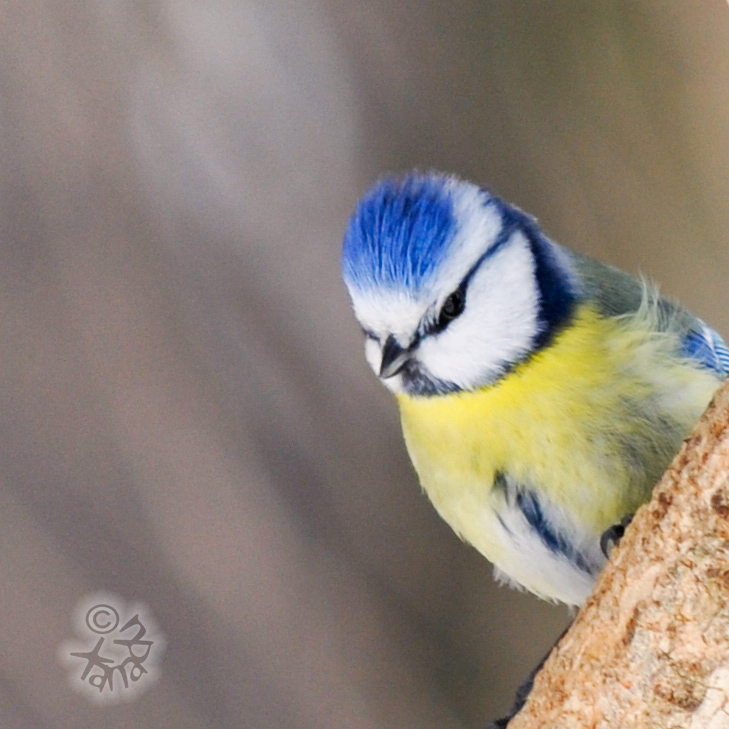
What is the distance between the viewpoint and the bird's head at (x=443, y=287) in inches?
28.8

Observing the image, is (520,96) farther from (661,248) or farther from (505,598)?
(505,598)

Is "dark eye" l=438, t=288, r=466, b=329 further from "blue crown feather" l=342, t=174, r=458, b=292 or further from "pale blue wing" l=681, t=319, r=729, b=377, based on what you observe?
"pale blue wing" l=681, t=319, r=729, b=377

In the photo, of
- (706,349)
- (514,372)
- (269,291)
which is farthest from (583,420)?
(269,291)

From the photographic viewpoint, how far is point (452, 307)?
76cm

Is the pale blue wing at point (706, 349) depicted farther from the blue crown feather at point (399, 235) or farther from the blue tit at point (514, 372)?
the blue crown feather at point (399, 235)

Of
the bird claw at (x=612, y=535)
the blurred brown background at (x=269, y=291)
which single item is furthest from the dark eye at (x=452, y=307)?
the blurred brown background at (x=269, y=291)

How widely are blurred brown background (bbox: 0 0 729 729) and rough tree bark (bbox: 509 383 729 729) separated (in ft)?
1.75

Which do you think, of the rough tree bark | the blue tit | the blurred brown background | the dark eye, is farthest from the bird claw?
the blurred brown background

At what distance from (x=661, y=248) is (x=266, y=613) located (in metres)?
0.72

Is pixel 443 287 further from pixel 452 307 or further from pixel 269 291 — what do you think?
pixel 269 291

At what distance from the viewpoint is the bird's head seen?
0.73 meters

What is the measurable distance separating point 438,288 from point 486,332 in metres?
0.07

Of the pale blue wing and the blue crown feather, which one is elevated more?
the pale blue wing

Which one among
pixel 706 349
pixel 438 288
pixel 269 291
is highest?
pixel 706 349
